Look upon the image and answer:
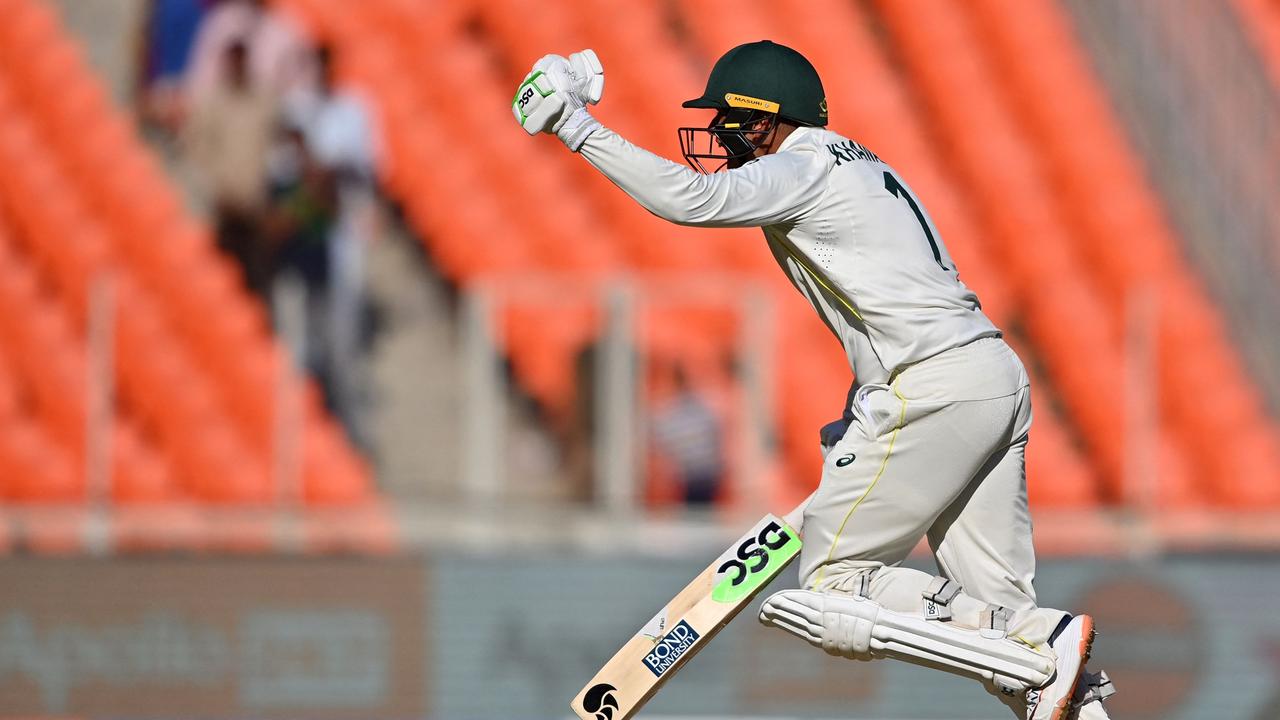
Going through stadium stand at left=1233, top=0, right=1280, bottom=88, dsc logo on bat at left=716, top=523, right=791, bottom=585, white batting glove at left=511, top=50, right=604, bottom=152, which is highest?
stadium stand at left=1233, top=0, right=1280, bottom=88

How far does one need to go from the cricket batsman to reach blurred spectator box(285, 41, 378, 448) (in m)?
5.21

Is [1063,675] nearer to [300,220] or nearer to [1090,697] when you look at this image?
[1090,697]

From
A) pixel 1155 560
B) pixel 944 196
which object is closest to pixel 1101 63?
pixel 944 196

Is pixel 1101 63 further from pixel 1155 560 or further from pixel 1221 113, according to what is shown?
pixel 1155 560

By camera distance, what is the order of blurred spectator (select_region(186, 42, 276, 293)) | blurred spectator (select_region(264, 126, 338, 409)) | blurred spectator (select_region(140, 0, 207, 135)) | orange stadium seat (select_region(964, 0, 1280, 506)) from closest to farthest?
orange stadium seat (select_region(964, 0, 1280, 506)), blurred spectator (select_region(264, 126, 338, 409)), blurred spectator (select_region(186, 42, 276, 293)), blurred spectator (select_region(140, 0, 207, 135))

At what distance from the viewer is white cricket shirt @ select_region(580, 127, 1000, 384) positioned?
4.33 m

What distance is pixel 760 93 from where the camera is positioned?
4.52 metres

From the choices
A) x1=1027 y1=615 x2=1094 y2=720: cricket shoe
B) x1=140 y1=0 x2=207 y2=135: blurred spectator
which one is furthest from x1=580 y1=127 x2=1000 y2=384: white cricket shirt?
x1=140 y1=0 x2=207 y2=135: blurred spectator

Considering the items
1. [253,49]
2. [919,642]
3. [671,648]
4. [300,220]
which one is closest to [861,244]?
[919,642]

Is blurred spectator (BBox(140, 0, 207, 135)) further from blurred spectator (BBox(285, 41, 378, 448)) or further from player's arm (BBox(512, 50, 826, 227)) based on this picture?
player's arm (BBox(512, 50, 826, 227))

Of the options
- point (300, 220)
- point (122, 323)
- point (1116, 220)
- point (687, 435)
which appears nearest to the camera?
point (687, 435)

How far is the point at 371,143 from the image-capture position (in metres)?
10.3

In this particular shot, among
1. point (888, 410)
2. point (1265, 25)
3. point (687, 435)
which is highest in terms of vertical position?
point (1265, 25)

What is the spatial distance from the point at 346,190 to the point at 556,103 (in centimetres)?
585
